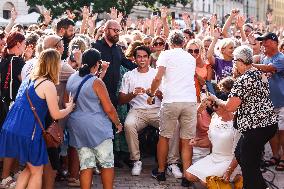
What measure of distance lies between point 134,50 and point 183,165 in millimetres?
1963

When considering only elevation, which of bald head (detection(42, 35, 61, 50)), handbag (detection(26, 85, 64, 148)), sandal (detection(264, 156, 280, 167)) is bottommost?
sandal (detection(264, 156, 280, 167))

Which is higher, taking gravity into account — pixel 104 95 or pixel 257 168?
pixel 104 95

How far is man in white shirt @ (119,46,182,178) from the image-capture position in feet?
26.9

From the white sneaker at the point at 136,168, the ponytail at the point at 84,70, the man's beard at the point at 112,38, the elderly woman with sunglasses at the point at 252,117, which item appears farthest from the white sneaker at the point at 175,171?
the ponytail at the point at 84,70

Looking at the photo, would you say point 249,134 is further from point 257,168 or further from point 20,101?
point 20,101

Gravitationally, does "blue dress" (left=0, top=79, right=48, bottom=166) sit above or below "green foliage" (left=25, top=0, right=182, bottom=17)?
below

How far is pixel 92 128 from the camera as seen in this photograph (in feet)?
20.7

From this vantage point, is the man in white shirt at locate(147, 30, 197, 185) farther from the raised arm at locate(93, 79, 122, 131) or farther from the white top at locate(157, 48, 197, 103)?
the raised arm at locate(93, 79, 122, 131)

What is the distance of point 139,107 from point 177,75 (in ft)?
3.44

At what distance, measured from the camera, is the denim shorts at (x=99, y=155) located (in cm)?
636

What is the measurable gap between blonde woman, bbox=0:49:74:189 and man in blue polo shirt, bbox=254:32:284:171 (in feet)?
12.2

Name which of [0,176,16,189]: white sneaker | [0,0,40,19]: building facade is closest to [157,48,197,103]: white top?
[0,176,16,189]: white sneaker

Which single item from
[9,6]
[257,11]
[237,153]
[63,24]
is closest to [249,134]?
[237,153]

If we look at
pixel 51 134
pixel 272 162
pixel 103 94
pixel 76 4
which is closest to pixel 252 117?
pixel 103 94
